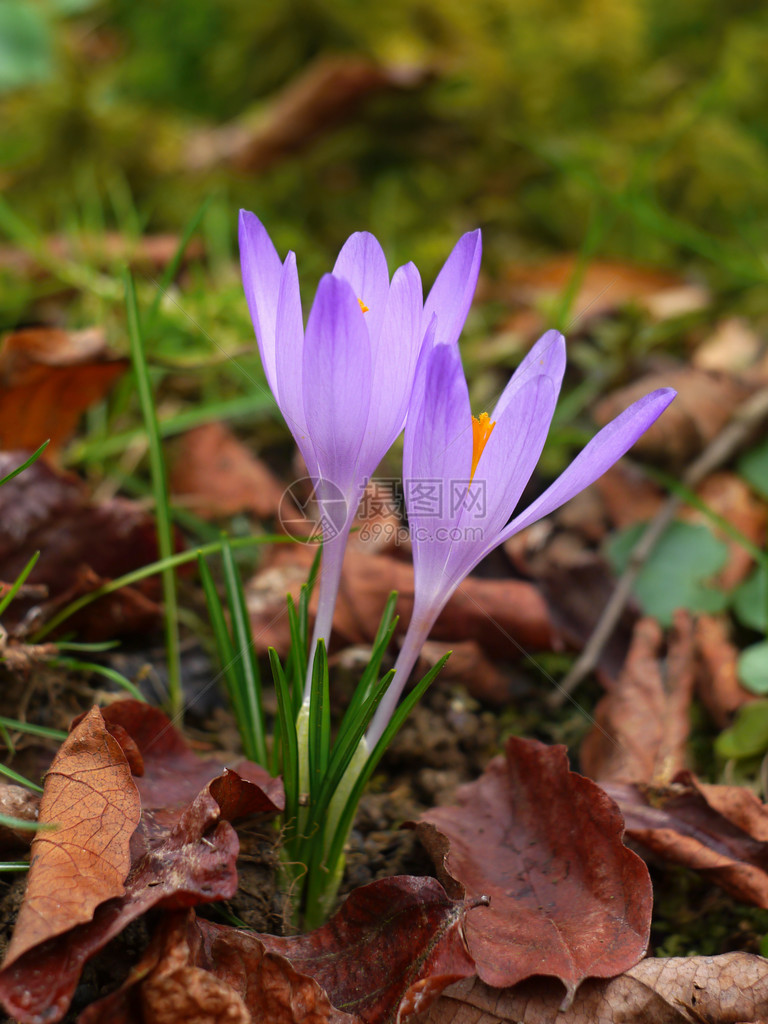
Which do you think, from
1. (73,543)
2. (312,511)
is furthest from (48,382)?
(312,511)

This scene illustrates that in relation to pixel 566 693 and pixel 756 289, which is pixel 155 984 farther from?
pixel 756 289

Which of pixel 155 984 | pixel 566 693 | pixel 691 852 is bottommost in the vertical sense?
pixel 566 693

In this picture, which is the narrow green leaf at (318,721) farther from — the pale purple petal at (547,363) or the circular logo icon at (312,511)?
the pale purple petal at (547,363)

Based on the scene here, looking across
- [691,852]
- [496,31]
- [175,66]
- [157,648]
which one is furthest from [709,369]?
[175,66]

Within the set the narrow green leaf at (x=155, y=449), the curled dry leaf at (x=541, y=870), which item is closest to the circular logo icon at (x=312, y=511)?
the narrow green leaf at (x=155, y=449)

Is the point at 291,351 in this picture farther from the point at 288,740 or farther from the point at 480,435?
the point at 288,740

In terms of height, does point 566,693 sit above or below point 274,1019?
below

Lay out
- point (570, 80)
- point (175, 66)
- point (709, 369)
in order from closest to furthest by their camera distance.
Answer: point (709, 369) < point (570, 80) < point (175, 66)
